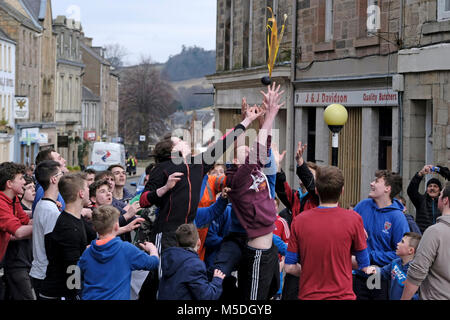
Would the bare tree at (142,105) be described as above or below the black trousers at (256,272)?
above

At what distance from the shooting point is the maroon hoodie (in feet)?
23.4

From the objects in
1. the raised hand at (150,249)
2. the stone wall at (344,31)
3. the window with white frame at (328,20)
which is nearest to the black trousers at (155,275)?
the raised hand at (150,249)

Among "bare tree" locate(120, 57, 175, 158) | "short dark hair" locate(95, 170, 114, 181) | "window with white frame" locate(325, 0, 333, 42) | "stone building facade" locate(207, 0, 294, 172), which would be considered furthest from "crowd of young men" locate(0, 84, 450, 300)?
"bare tree" locate(120, 57, 175, 158)

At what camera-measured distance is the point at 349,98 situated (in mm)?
17578

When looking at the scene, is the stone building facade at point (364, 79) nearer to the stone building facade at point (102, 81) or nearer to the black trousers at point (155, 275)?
the black trousers at point (155, 275)

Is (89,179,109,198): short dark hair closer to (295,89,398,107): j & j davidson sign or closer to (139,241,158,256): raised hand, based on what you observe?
(139,241,158,256): raised hand

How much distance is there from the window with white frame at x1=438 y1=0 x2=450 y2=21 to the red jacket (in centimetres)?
836

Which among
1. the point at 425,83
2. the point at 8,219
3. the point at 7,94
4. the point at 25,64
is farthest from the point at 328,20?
the point at 25,64

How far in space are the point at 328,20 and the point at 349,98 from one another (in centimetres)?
255

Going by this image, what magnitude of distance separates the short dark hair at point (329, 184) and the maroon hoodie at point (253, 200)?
975 millimetres

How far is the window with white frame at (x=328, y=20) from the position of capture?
19.0 m

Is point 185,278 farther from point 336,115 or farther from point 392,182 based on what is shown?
point 336,115

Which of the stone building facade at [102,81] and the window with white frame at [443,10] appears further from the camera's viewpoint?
the stone building facade at [102,81]

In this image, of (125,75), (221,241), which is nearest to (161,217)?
(221,241)
